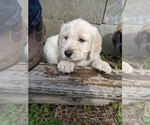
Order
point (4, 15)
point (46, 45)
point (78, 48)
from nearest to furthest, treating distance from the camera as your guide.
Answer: point (4, 15) < point (78, 48) < point (46, 45)

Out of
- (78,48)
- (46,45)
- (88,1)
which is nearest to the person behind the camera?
(78,48)

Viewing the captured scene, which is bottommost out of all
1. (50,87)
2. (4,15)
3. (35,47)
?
(50,87)

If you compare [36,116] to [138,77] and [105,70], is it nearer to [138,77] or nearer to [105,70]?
[105,70]

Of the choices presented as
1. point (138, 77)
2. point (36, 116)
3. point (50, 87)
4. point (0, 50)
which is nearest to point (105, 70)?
point (138, 77)

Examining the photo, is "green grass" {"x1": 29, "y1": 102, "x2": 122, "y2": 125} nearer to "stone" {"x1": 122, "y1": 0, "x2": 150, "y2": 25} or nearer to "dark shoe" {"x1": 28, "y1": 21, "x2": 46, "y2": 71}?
"dark shoe" {"x1": 28, "y1": 21, "x2": 46, "y2": 71}

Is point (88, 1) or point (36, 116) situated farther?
point (88, 1)

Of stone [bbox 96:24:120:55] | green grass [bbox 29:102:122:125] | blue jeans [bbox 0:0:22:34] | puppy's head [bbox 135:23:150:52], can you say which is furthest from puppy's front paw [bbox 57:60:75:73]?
stone [bbox 96:24:120:55]

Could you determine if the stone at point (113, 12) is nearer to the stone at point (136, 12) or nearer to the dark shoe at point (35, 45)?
the stone at point (136, 12)
